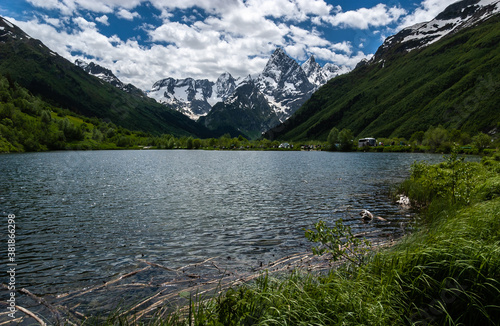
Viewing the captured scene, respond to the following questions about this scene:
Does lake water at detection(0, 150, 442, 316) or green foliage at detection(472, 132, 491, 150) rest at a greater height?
green foliage at detection(472, 132, 491, 150)

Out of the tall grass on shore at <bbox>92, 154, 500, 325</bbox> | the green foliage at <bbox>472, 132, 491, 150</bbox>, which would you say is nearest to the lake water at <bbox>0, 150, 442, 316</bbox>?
the tall grass on shore at <bbox>92, 154, 500, 325</bbox>

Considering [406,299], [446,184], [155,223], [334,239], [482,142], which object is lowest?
[155,223]

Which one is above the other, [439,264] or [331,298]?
[439,264]

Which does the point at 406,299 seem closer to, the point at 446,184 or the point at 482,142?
the point at 446,184

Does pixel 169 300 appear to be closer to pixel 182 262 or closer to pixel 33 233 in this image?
pixel 182 262

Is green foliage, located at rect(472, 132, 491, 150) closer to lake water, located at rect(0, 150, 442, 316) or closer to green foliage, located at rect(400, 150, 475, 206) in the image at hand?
lake water, located at rect(0, 150, 442, 316)

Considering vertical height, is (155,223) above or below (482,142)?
below

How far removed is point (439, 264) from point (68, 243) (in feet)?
76.8

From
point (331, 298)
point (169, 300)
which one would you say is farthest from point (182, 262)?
point (331, 298)

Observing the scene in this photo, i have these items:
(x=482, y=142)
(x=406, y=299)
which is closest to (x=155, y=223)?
(x=406, y=299)

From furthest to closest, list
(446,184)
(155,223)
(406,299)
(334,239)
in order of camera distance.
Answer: (155,223) → (446,184) → (334,239) → (406,299)

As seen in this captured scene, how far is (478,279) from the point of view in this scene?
769 cm

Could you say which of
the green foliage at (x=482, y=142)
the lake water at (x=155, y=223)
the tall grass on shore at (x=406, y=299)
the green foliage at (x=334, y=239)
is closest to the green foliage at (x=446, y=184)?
the lake water at (x=155, y=223)

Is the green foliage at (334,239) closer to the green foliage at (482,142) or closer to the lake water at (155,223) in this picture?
the lake water at (155,223)
